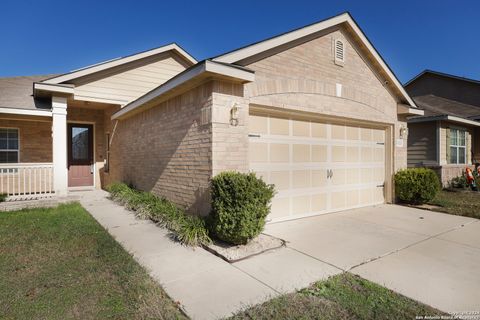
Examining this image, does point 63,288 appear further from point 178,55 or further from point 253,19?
point 253,19

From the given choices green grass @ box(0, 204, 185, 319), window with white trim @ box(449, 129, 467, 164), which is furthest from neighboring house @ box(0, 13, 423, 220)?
window with white trim @ box(449, 129, 467, 164)

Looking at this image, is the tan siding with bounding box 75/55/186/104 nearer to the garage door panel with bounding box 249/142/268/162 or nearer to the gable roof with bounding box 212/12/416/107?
the gable roof with bounding box 212/12/416/107

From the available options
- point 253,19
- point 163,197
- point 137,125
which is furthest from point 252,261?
point 253,19

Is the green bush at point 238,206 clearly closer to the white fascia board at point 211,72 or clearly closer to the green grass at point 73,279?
the green grass at point 73,279

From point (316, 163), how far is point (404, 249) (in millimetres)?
2994

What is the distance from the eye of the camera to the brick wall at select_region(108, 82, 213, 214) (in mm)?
5453

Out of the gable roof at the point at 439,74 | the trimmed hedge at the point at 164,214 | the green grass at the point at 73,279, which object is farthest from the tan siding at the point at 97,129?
the gable roof at the point at 439,74

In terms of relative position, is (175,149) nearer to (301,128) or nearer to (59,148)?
(301,128)

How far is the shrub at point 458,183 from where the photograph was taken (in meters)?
13.2

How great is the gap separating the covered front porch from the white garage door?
20.4 feet

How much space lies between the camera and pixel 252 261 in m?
4.14

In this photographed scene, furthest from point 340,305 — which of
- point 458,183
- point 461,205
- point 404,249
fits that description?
point 458,183

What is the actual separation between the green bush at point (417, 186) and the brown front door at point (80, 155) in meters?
12.2

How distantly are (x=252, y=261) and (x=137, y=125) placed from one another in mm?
6802
